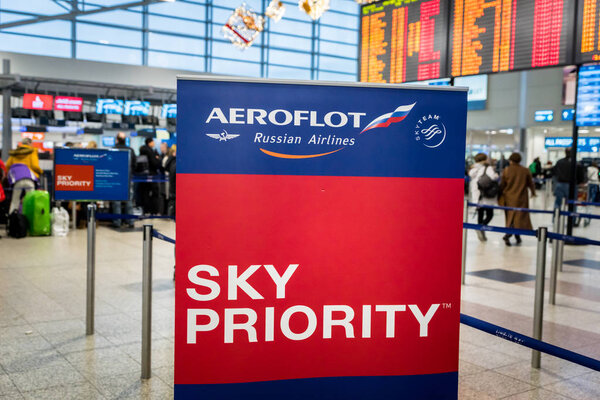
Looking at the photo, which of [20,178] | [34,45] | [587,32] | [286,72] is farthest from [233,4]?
[587,32]

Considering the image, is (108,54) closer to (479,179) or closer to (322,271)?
(479,179)

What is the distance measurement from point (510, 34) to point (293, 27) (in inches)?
908

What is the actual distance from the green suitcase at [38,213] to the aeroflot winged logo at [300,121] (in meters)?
9.12

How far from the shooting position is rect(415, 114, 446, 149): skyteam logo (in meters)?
2.04

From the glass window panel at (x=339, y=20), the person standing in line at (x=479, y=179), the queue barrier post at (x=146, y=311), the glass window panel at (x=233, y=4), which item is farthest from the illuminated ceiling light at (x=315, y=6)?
the glass window panel at (x=339, y=20)

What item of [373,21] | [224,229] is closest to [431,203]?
[224,229]

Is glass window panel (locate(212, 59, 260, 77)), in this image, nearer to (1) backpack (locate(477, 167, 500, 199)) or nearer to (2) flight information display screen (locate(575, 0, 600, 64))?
(1) backpack (locate(477, 167, 500, 199))

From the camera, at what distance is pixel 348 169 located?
2041 millimetres

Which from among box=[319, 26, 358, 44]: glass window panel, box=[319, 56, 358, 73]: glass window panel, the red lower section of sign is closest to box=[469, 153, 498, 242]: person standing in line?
the red lower section of sign

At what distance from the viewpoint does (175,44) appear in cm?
2662

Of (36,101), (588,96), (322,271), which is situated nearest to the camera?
(322,271)

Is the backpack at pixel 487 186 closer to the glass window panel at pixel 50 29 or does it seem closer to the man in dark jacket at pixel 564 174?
the man in dark jacket at pixel 564 174

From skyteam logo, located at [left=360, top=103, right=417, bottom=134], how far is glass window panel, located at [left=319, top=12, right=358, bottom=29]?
30423mm

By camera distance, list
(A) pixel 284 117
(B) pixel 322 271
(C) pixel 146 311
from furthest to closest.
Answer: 1. (C) pixel 146 311
2. (B) pixel 322 271
3. (A) pixel 284 117
